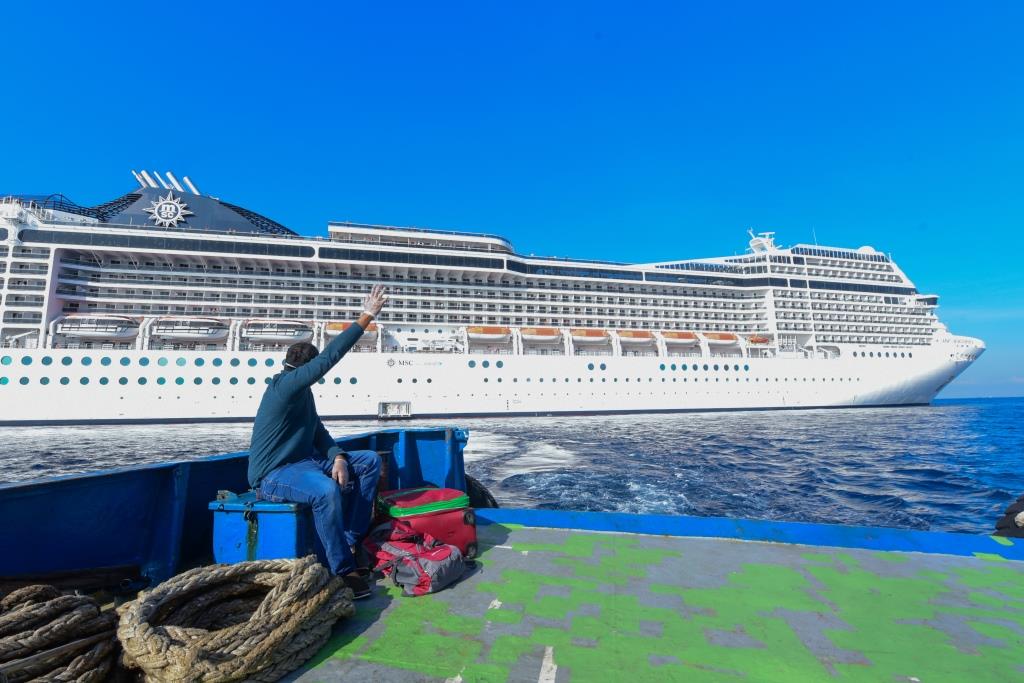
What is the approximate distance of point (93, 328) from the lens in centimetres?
2123

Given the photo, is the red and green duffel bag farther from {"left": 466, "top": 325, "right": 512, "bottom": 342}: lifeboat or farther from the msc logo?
the msc logo

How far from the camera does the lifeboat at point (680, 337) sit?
2765 cm

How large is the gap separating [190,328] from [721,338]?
2989 cm

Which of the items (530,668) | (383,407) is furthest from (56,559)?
(383,407)

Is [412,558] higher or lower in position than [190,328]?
lower

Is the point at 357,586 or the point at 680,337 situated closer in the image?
the point at 357,586

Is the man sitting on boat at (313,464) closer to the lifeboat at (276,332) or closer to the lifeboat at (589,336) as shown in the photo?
the lifeboat at (276,332)

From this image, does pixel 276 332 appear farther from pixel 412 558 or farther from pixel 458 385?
pixel 412 558

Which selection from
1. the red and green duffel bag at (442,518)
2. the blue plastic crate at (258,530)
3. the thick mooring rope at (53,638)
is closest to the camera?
the thick mooring rope at (53,638)

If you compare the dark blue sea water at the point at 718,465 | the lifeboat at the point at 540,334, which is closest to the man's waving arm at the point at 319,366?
the dark blue sea water at the point at 718,465

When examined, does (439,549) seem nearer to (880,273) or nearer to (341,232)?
(341,232)

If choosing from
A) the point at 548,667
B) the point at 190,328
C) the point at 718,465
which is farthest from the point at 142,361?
the point at 548,667

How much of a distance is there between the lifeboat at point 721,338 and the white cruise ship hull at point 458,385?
5.70ft

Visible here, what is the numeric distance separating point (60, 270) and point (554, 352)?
85.1 ft
